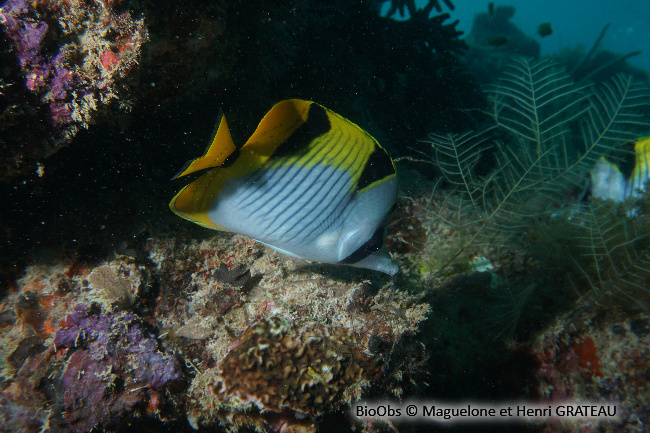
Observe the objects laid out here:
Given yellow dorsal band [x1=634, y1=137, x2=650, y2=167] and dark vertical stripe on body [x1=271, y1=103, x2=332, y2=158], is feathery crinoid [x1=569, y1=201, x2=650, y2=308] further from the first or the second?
dark vertical stripe on body [x1=271, y1=103, x2=332, y2=158]

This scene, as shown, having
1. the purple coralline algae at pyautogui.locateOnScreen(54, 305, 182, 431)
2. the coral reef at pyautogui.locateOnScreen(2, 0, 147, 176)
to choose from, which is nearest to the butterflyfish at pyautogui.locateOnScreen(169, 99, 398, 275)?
the coral reef at pyautogui.locateOnScreen(2, 0, 147, 176)

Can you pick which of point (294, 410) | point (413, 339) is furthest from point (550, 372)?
point (294, 410)

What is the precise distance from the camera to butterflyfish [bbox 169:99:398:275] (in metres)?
1.29

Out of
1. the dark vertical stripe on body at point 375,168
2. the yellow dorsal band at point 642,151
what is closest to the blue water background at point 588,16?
the yellow dorsal band at point 642,151

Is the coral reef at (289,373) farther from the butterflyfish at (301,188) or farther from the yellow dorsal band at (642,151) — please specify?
the yellow dorsal band at (642,151)

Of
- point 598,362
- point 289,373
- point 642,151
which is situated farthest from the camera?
point 642,151

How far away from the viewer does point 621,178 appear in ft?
9.44

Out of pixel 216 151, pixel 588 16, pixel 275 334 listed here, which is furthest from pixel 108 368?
pixel 588 16

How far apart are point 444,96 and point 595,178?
187 centimetres

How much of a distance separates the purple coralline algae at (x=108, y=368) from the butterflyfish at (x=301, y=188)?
3.97 feet

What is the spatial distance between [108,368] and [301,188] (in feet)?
5.62

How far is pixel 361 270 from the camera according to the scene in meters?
2.13

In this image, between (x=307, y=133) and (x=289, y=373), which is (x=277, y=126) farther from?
(x=289, y=373)

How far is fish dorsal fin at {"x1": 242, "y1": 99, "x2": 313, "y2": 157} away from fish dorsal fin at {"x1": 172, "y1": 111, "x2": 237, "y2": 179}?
10 cm
